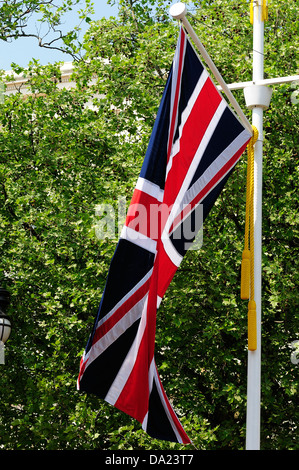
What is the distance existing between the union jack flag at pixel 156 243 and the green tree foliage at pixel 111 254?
4.59 meters

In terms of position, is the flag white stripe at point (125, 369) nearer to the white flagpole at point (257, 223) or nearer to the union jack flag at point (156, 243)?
the union jack flag at point (156, 243)

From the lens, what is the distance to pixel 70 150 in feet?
46.4

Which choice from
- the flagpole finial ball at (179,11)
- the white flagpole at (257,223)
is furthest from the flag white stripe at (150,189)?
the flagpole finial ball at (179,11)

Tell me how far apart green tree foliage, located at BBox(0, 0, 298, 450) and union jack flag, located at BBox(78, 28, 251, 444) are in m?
4.59

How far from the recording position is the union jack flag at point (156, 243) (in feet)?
21.0

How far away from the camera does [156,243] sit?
6535 millimetres

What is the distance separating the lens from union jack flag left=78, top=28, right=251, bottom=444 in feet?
21.0

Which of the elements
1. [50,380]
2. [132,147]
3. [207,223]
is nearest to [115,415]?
[50,380]

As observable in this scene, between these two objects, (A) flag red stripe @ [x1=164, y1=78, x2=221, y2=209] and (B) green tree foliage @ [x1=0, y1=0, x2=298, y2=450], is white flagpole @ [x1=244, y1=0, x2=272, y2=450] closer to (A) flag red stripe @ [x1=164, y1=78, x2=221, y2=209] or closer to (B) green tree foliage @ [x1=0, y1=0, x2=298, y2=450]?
(A) flag red stripe @ [x1=164, y1=78, x2=221, y2=209]

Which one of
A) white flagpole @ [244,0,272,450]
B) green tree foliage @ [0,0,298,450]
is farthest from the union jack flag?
green tree foliage @ [0,0,298,450]

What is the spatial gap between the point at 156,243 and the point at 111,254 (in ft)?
18.1

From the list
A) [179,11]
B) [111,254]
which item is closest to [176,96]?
[179,11]

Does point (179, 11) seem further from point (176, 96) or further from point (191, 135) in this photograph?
point (191, 135)

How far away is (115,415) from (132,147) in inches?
179
